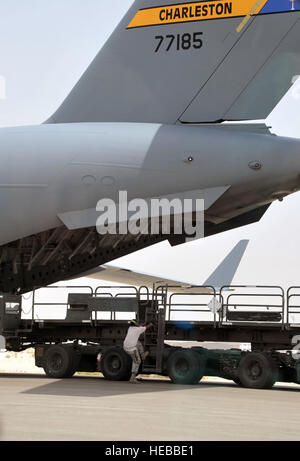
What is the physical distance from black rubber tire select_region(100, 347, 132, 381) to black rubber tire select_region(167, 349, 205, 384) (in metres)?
0.96

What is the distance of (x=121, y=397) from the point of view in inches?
491

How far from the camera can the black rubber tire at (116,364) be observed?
53.3ft

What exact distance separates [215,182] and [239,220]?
228 centimetres

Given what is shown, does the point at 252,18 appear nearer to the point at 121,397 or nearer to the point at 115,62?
the point at 115,62

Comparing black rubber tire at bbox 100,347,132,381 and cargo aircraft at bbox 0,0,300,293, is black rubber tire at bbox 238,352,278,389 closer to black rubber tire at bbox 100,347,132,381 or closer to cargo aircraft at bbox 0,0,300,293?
black rubber tire at bbox 100,347,132,381

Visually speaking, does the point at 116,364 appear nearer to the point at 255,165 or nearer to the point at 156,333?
the point at 156,333

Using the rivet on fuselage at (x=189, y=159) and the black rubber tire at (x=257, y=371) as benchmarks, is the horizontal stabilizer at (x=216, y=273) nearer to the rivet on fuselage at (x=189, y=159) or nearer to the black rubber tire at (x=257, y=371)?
the black rubber tire at (x=257, y=371)

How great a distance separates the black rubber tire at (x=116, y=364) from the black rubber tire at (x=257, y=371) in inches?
95.3

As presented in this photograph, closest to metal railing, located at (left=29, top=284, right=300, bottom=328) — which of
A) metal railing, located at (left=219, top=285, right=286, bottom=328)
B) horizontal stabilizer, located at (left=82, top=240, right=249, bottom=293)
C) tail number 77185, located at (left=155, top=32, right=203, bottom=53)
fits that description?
metal railing, located at (left=219, top=285, right=286, bottom=328)

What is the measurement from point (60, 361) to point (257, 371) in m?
4.44

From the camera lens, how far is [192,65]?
15.7 metres

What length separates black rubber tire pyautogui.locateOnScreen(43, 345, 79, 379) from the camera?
661 inches

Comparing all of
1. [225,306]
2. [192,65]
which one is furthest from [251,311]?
[192,65]
